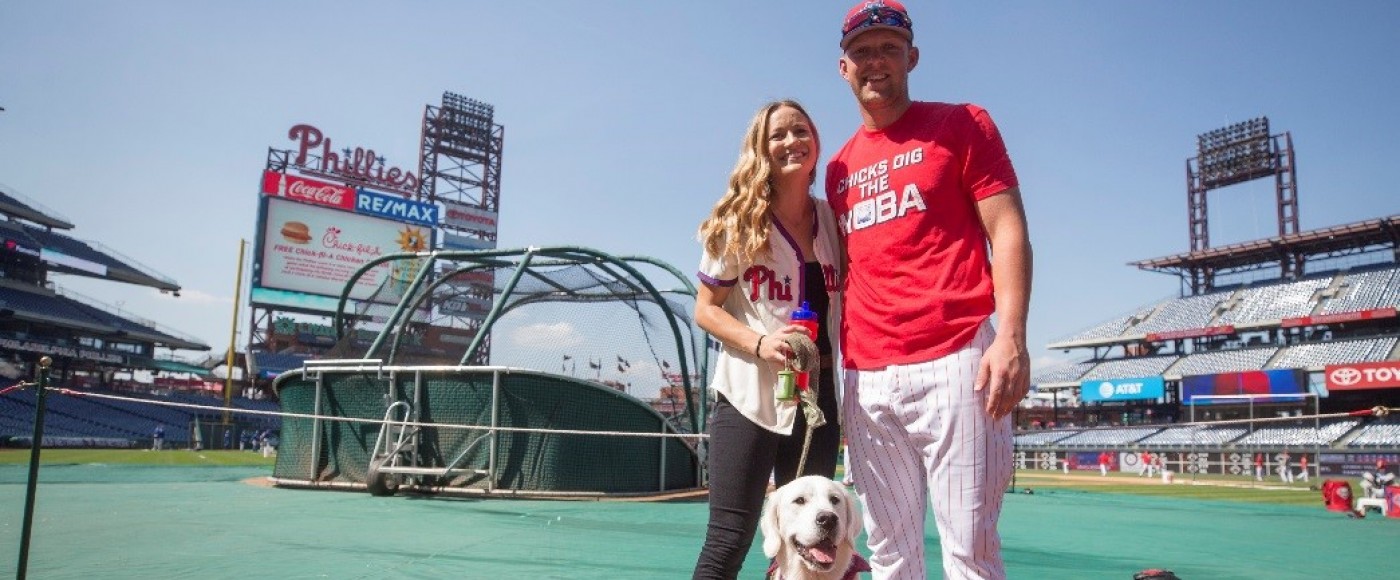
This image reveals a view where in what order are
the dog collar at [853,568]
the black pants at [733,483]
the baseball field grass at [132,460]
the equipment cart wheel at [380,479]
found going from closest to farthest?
the black pants at [733,483] → the dog collar at [853,568] → the equipment cart wheel at [380,479] → the baseball field grass at [132,460]

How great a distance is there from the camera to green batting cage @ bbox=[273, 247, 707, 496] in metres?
10.6

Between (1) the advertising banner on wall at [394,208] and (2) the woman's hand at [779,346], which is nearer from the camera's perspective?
(2) the woman's hand at [779,346]

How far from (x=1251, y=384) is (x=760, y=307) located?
4456 cm

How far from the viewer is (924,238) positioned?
220 centimetres

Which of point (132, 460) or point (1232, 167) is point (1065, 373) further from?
point (132, 460)

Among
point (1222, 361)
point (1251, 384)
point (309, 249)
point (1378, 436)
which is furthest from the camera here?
point (1222, 361)

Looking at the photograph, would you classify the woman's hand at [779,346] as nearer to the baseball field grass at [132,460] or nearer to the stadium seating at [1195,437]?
the baseball field grass at [132,460]

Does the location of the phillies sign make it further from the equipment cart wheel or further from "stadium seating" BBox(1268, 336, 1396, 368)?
the equipment cart wheel

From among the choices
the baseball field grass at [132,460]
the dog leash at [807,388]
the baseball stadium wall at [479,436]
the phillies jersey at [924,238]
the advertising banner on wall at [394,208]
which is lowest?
the baseball field grass at [132,460]

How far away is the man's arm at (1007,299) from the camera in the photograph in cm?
198

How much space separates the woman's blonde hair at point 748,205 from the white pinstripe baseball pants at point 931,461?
1.63 ft

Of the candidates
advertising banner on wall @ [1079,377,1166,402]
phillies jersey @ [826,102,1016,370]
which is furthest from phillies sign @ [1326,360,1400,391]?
phillies jersey @ [826,102,1016,370]

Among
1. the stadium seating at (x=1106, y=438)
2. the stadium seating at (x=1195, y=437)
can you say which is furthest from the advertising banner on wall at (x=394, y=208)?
the stadium seating at (x=1195, y=437)

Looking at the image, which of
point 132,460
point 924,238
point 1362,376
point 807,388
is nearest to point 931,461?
point 807,388
